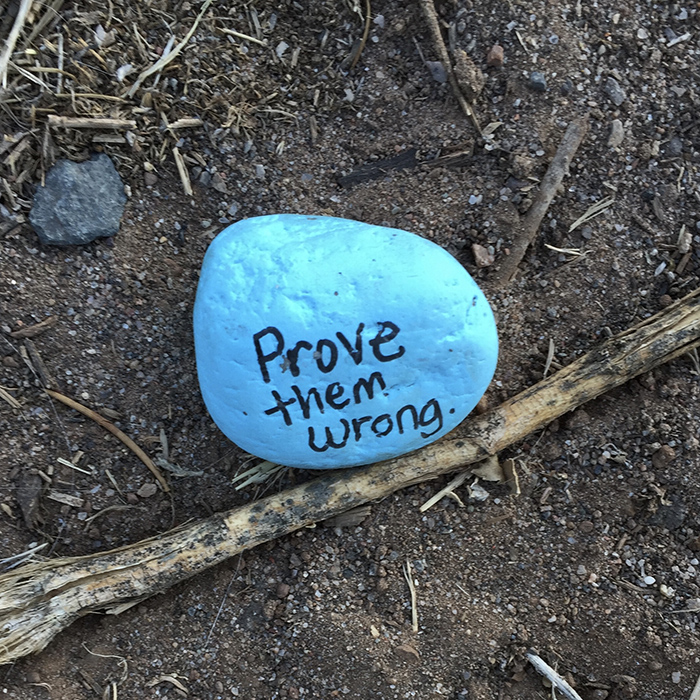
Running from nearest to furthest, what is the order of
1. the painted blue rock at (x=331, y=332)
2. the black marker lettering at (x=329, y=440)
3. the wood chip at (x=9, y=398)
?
the painted blue rock at (x=331, y=332) → the black marker lettering at (x=329, y=440) → the wood chip at (x=9, y=398)

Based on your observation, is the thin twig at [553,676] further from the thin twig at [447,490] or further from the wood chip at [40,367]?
the wood chip at [40,367]

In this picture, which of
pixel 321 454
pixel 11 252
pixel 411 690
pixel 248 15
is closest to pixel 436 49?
pixel 248 15

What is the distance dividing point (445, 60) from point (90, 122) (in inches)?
43.1

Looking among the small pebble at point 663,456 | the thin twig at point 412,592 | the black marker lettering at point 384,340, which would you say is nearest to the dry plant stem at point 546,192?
the black marker lettering at point 384,340

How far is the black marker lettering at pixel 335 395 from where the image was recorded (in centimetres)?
157

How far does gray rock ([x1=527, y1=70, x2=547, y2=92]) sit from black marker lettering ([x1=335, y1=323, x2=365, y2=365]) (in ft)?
3.20

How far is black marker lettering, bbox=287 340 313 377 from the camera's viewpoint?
1.52 meters

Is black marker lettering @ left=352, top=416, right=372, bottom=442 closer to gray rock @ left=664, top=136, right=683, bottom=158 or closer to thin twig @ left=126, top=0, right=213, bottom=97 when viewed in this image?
thin twig @ left=126, top=0, right=213, bottom=97

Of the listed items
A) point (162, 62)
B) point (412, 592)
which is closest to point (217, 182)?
point (162, 62)

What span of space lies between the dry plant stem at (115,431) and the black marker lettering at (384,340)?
825 mm

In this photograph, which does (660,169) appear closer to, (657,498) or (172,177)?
(657,498)

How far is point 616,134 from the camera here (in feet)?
5.97

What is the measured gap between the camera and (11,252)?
1.71 m

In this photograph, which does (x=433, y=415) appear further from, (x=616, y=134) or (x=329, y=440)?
(x=616, y=134)
